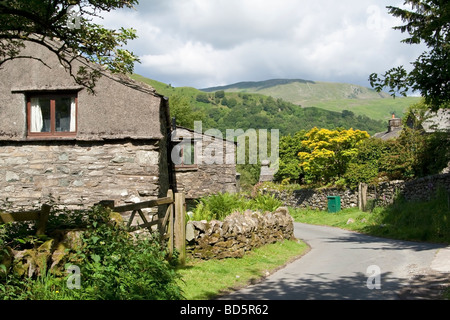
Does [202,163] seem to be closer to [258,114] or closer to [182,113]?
[182,113]

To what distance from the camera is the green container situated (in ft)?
95.9

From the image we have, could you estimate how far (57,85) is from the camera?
43.9ft

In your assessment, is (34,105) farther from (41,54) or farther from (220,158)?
(220,158)

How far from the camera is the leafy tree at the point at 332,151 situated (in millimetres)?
30922

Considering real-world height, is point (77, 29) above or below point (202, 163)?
above

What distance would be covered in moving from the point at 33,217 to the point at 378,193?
2292 cm

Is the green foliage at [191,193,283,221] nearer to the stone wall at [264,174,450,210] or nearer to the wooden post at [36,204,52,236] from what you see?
the wooden post at [36,204,52,236]

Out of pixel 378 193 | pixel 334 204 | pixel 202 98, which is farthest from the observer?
pixel 202 98

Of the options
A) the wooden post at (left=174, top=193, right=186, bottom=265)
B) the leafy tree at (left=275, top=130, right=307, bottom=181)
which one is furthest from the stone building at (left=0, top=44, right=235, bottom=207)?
the leafy tree at (left=275, top=130, right=307, bottom=181)

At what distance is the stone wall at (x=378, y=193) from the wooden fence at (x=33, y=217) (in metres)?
16.4

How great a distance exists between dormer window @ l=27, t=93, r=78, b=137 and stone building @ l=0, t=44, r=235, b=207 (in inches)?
2.2

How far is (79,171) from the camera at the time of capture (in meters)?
13.1

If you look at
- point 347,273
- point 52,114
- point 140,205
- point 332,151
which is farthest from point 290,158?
point 140,205

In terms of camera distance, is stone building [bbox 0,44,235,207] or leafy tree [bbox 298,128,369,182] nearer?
stone building [bbox 0,44,235,207]
